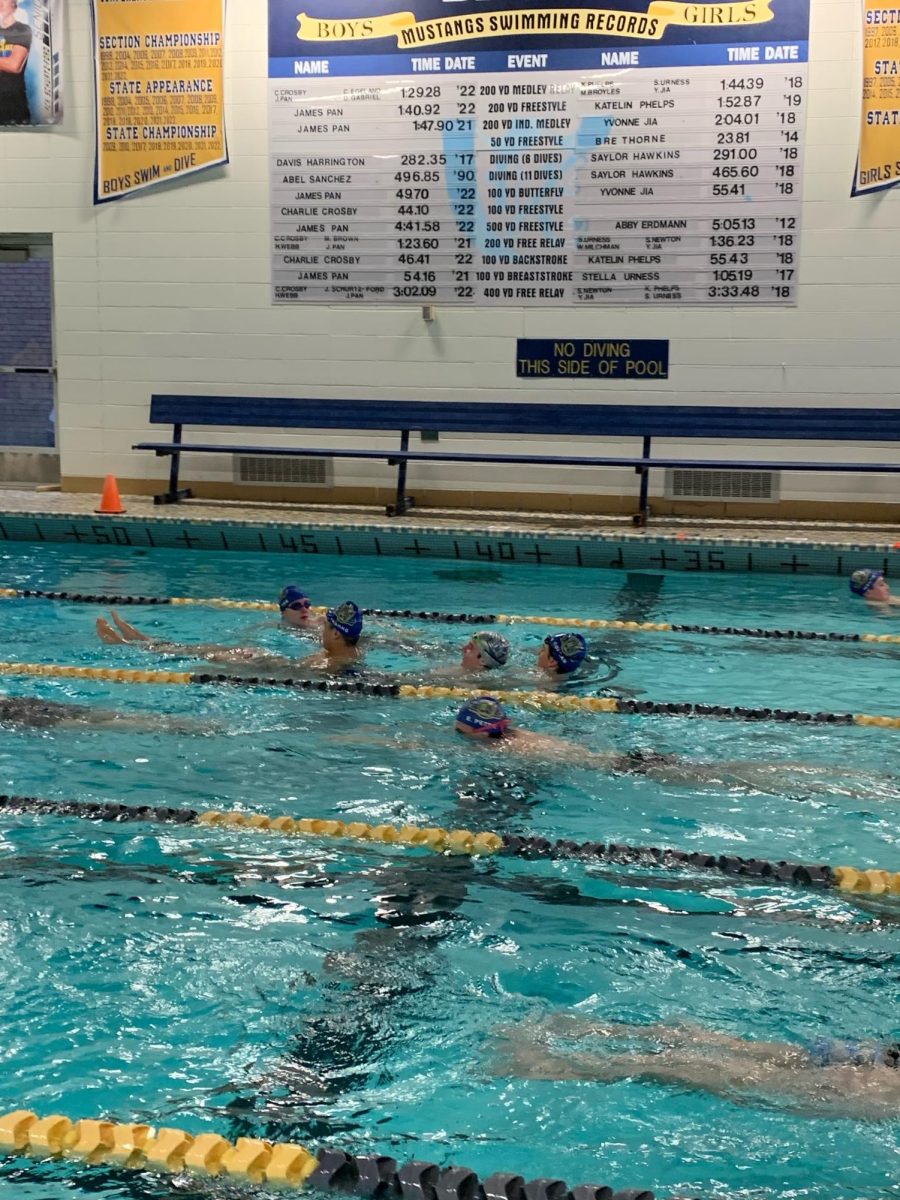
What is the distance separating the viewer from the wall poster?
371 inches

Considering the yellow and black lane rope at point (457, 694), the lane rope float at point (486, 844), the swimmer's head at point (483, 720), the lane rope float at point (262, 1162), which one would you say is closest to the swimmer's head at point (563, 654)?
the yellow and black lane rope at point (457, 694)

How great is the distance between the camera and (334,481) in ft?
33.8

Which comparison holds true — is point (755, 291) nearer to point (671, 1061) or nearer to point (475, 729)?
point (475, 729)

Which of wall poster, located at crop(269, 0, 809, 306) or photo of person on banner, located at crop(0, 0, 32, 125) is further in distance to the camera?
photo of person on banner, located at crop(0, 0, 32, 125)

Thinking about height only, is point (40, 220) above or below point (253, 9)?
below

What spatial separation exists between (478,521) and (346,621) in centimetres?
364

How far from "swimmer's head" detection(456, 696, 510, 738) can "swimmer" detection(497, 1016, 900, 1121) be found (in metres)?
1.89

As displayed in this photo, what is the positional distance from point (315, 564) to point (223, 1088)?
20.7ft

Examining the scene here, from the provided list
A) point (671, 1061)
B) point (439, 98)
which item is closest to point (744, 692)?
point (671, 1061)

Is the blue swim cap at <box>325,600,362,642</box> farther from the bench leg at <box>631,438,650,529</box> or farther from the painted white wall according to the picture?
the painted white wall

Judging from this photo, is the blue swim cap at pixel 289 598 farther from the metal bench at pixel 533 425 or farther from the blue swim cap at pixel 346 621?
the metal bench at pixel 533 425

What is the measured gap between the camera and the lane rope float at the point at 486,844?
374 cm

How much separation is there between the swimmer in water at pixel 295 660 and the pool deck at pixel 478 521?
9.35 feet

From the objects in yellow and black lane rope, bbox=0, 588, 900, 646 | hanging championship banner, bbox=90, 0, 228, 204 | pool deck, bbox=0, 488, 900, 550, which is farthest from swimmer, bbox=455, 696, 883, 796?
hanging championship banner, bbox=90, 0, 228, 204
